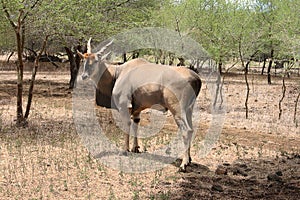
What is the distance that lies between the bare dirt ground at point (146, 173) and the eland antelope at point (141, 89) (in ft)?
2.91

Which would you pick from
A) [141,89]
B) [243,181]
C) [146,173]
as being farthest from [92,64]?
[243,181]

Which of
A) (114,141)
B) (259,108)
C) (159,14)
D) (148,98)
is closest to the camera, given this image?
(148,98)

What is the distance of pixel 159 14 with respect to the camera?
23.6m

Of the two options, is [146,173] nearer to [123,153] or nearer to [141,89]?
[123,153]

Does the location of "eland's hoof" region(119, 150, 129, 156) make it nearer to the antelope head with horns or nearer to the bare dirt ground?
the bare dirt ground

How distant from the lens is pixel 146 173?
782cm

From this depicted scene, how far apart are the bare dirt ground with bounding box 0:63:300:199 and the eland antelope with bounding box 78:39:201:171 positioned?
0.89 metres

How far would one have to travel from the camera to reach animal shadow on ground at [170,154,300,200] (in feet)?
22.8

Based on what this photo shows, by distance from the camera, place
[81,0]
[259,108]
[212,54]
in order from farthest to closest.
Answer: [212,54], [259,108], [81,0]

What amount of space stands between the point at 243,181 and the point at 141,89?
2.76m

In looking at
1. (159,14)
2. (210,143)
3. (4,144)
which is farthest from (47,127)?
→ (159,14)

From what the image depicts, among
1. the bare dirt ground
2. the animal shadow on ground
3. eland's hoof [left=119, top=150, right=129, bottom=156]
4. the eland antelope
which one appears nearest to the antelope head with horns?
the eland antelope

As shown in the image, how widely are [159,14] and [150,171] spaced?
55.4 feet

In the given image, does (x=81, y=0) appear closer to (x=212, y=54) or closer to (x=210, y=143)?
(x=210, y=143)
